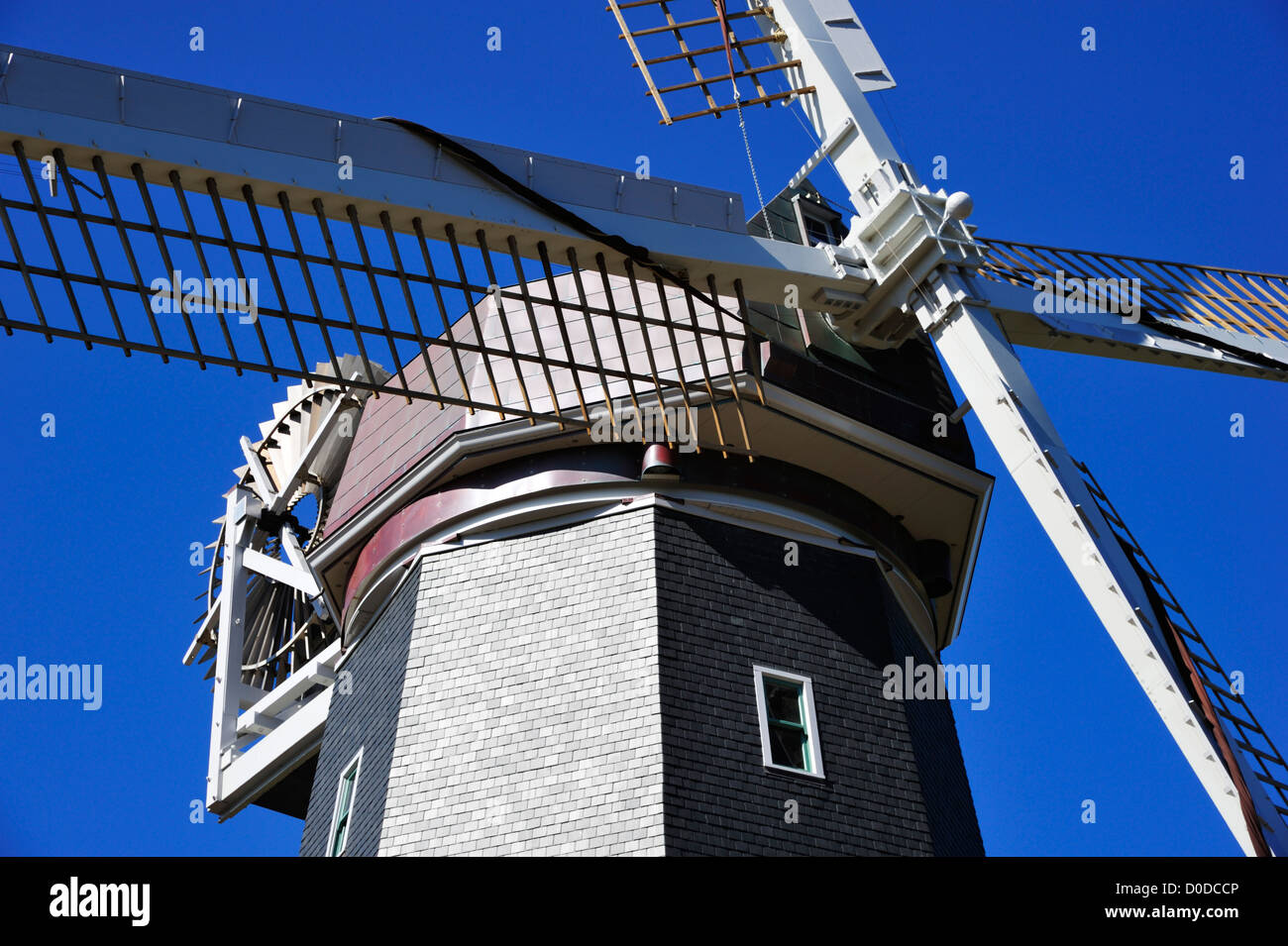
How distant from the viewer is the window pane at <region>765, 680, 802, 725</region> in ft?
48.1

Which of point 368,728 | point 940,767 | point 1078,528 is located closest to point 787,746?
point 940,767

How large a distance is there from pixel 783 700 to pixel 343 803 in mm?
4401

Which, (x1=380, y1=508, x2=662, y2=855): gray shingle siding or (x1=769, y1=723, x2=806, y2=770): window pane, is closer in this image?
(x1=380, y1=508, x2=662, y2=855): gray shingle siding

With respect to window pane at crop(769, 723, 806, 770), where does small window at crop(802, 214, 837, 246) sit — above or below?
above

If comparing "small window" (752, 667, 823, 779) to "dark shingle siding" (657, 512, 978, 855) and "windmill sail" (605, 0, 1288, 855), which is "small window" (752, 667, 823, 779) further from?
"windmill sail" (605, 0, 1288, 855)

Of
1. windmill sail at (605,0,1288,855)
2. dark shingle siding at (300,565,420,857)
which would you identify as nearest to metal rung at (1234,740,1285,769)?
windmill sail at (605,0,1288,855)

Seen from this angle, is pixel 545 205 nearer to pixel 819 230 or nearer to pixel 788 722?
pixel 788 722

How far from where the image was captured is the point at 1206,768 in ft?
39.1

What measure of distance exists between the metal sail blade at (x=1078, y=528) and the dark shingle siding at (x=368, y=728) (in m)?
5.80

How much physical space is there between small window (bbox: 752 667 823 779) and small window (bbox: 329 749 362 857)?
3992 millimetres

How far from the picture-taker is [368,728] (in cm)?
1555

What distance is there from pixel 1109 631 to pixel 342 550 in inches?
331

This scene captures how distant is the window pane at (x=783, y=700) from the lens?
577 inches

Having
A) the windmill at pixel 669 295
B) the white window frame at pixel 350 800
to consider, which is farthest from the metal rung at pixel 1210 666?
the white window frame at pixel 350 800
